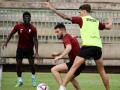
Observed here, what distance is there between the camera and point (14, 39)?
26156 mm

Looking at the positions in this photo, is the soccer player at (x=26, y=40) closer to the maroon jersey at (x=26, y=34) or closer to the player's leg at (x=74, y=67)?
the maroon jersey at (x=26, y=34)

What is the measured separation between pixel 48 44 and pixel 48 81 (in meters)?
6.22

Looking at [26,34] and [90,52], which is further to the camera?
[26,34]

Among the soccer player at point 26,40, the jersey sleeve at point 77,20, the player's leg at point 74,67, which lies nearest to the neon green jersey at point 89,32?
the jersey sleeve at point 77,20

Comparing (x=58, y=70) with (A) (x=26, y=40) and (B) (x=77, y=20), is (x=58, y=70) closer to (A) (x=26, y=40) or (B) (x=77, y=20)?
(B) (x=77, y=20)

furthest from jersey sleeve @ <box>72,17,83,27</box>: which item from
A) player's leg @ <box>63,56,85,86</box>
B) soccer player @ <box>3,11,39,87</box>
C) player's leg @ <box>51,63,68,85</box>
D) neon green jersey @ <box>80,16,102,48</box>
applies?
soccer player @ <box>3,11,39,87</box>

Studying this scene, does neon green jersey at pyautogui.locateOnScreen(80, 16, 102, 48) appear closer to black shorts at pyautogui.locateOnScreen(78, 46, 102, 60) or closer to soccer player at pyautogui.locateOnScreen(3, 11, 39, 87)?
black shorts at pyautogui.locateOnScreen(78, 46, 102, 60)

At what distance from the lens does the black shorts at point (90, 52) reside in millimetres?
14109

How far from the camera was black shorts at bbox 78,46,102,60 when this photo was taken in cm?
1411

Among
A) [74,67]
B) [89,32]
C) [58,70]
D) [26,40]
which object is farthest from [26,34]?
[74,67]

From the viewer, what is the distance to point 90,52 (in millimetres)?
14156

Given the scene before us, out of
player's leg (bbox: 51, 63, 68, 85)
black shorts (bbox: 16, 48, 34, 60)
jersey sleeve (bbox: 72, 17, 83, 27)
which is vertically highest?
jersey sleeve (bbox: 72, 17, 83, 27)

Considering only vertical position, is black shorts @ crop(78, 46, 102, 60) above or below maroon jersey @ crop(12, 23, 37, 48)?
above

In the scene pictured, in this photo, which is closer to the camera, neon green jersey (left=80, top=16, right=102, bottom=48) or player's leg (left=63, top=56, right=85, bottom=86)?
player's leg (left=63, top=56, right=85, bottom=86)
